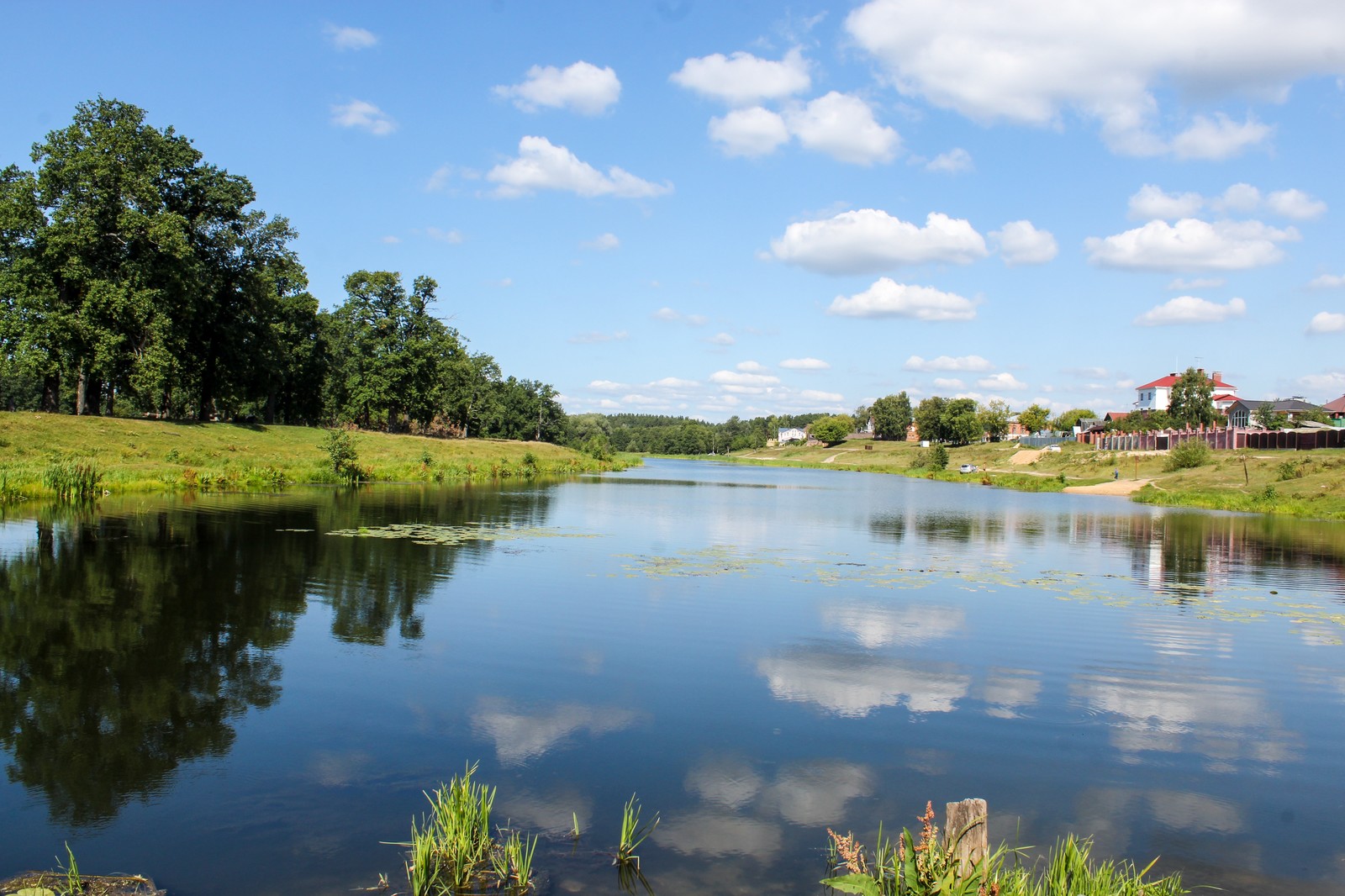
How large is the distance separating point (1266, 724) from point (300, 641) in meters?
13.2

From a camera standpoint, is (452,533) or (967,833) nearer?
(967,833)

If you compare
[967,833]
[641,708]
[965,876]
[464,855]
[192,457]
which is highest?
[192,457]

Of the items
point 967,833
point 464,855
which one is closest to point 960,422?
point 967,833

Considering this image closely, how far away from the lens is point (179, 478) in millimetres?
36812

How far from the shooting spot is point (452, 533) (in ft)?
86.7

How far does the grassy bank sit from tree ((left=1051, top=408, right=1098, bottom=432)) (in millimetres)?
132122

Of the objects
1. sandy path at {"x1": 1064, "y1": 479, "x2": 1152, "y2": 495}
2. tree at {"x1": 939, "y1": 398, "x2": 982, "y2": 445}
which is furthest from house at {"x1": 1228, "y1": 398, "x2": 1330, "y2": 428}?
sandy path at {"x1": 1064, "y1": 479, "x2": 1152, "y2": 495}

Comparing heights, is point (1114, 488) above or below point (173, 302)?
below

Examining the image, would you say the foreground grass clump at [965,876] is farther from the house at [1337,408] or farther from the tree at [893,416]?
the tree at [893,416]

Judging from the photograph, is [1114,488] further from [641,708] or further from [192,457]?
[641,708]

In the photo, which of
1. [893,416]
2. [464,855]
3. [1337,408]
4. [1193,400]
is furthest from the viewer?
[893,416]

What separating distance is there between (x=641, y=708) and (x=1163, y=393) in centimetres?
16534

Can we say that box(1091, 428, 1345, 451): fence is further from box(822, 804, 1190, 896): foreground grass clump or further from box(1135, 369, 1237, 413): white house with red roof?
box(822, 804, 1190, 896): foreground grass clump

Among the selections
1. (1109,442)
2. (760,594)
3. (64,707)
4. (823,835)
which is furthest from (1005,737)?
(1109,442)
